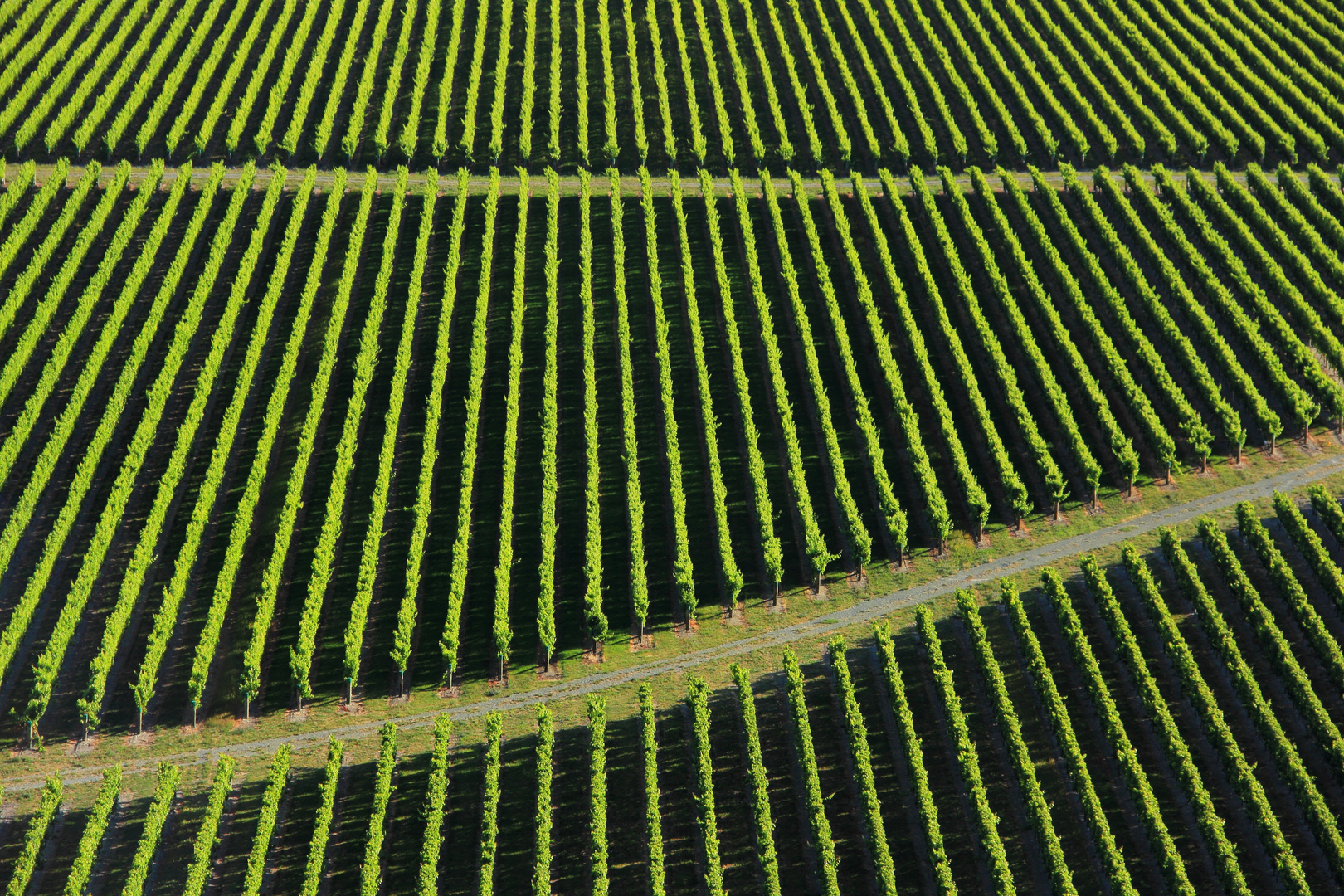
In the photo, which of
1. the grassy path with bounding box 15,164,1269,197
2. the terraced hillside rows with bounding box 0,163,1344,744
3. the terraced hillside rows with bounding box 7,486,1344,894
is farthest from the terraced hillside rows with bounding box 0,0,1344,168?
the terraced hillside rows with bounding box 7,486,1344,894

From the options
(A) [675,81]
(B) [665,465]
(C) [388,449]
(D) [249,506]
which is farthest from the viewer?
(A) [675,81]

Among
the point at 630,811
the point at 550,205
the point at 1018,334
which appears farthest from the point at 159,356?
the point at 1018,334

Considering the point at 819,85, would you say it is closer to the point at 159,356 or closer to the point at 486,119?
the point at 486,119

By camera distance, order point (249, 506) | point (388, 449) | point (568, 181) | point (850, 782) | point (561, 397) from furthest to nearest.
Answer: point (568, 181), point (561, 397), point (388, 449), point (249, 506), point (850, 782)

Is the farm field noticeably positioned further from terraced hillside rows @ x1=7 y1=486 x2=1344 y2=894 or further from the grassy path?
the grassy path

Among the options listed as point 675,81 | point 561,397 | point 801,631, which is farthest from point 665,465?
point 675,81

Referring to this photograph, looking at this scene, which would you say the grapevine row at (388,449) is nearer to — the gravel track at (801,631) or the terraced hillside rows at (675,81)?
the gravel track at (801,631)

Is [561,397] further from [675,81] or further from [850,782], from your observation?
[675,81]
